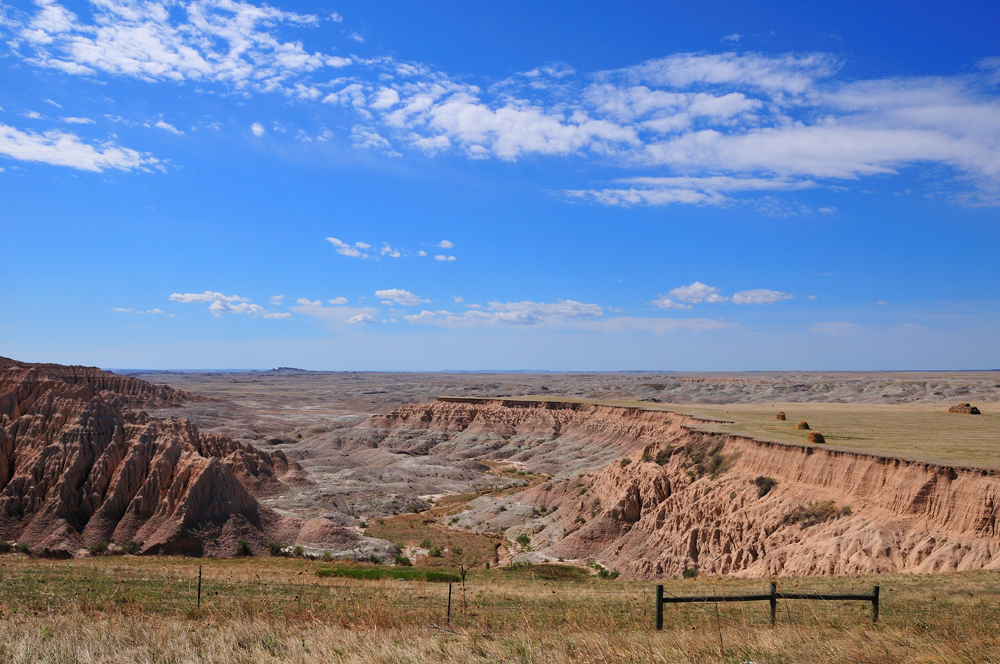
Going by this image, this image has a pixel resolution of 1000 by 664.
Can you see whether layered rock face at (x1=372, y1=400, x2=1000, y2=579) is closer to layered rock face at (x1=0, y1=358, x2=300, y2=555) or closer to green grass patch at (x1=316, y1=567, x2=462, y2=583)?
green grass patch at (x1=316, y1=567, x2=462, y2=583)

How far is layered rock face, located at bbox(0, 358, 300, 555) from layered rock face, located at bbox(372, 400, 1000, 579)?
1718cm

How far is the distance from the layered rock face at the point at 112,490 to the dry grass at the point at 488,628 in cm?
1673

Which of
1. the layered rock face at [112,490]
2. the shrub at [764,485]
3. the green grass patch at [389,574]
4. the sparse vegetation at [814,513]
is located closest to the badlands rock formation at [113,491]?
the layered rock face at [112,490]

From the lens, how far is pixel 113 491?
120 feet

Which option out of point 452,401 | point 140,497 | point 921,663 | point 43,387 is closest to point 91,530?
point 140,497

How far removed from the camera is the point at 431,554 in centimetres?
3712

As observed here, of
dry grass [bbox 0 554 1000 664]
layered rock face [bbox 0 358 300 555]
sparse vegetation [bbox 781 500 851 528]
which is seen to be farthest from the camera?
layered rock face [bbox 0 358 300 555]

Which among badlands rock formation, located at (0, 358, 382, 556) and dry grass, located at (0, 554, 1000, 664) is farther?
badlands rock formation, located at (0, 358, 382, 556)

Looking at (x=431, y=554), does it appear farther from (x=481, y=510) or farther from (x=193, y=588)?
(x=193, y=588)

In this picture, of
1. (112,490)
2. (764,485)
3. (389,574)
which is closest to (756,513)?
(764,485)

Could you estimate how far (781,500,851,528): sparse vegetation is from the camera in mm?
28175

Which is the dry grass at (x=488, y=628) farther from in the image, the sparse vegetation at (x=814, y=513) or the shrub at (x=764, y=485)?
the shrub at (x=764, y=485)

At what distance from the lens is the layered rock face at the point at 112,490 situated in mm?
34219

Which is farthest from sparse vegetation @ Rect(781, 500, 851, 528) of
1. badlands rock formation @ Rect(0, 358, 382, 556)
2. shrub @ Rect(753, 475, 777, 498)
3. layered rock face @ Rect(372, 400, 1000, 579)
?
badlands rock formation @ Rect(0, 358, 382, 556)
